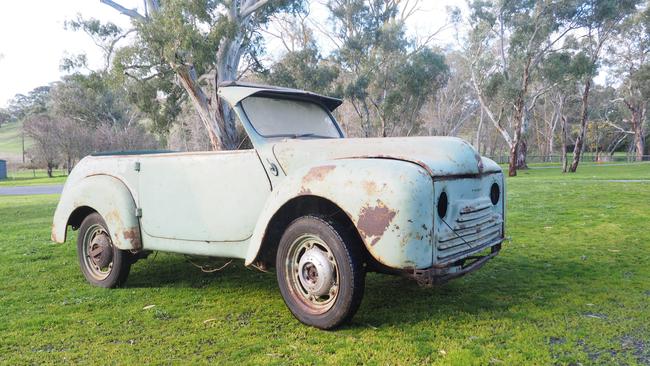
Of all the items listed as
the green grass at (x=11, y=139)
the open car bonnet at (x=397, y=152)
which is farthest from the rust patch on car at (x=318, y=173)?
the green grass at (x=11, y=139)

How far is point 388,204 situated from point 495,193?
1.55 meters

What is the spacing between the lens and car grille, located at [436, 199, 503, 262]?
3427 mm

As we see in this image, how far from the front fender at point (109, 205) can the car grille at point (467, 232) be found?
2.91 meters

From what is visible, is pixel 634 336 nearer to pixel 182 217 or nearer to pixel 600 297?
pixel 600 297

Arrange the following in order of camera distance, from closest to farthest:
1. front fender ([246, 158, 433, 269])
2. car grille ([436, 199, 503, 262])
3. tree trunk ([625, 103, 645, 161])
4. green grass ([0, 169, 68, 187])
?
front fender ([246, 158, 433, 269]) < car grille ([436, 199, 503, 262]) < green grass ([0, 169, 68, 187]) < tree trunk ([625, 103, 645, 161])

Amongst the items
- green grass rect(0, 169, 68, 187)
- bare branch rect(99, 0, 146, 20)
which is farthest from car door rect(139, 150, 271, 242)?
green grass rect(0, 169, 68, 187)

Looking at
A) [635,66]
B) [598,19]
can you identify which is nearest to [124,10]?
[598,19]

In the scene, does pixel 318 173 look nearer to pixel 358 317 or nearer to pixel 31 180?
pixel 358 317

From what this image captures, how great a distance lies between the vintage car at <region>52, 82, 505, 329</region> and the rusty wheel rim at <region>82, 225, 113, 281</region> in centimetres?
1

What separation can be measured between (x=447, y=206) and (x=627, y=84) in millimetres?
52425

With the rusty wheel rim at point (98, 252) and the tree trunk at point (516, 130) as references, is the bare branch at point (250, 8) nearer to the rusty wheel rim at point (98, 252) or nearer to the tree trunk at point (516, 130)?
the tree trunk at point (516, 130)

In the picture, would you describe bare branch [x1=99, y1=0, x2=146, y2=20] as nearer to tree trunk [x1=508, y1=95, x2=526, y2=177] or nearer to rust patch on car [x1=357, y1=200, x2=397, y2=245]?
rust patch on car [x1=357, y1=200, x2=397, y2=245]

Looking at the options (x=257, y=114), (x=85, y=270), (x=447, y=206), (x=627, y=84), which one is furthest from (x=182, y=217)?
(x=627, y=84)

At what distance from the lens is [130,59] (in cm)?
2130
